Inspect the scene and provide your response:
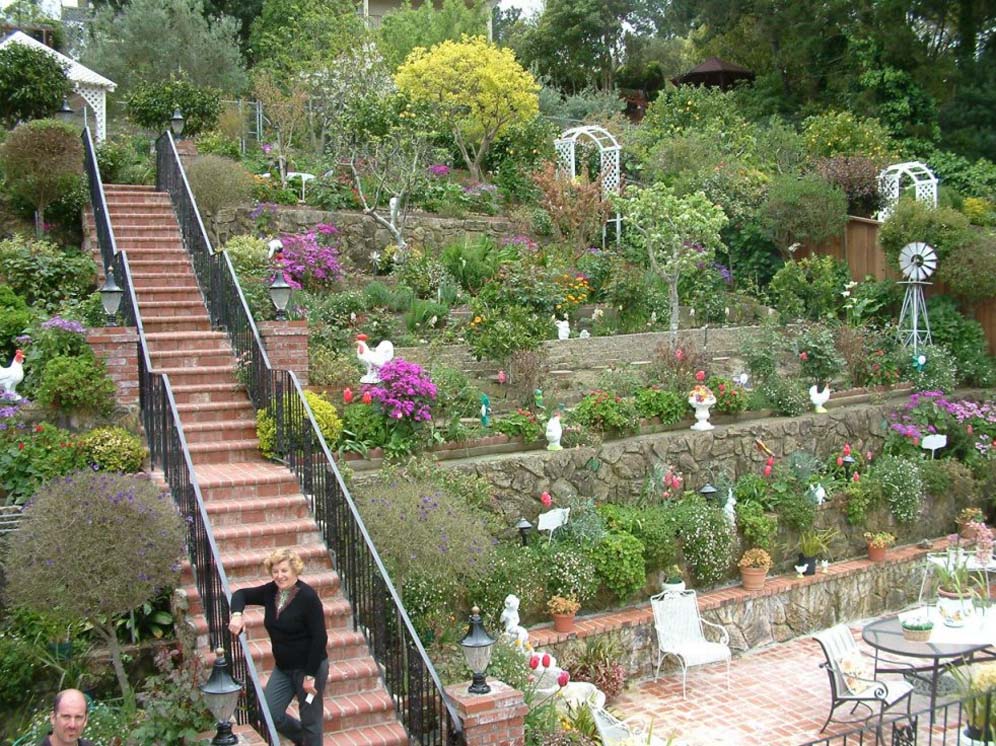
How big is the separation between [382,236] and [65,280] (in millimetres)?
4898

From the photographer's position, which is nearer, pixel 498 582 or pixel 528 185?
pixel 498 582

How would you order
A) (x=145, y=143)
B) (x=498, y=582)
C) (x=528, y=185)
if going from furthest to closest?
1. (x=528, y=185)
2. (x=145, y=143)
3. (x=498, y=582)

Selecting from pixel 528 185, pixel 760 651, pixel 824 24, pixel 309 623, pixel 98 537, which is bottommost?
pixel 760 651

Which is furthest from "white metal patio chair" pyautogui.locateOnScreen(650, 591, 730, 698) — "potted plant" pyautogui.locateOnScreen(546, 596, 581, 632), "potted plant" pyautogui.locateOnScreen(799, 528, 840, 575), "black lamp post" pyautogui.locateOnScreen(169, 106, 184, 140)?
"black lamp post" pyautogui.locateOnScreen(169, 106, 184, 140)

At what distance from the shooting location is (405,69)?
18.4 m

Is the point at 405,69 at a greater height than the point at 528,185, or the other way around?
the point at 405,69

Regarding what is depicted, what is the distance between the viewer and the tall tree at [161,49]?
21969mm

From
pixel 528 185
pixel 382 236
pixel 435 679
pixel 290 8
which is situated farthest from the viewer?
pixel 290 8

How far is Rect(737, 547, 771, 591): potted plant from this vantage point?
11297mm

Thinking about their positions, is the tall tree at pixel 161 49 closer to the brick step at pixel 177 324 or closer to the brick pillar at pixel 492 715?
the brick step at pixel 177 324

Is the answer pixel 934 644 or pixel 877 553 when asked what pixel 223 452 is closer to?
pixel 934 644

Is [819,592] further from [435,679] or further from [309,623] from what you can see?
[309,623]

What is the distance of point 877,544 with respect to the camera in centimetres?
1227

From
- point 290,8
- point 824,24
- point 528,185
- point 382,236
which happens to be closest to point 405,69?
point 528,185
